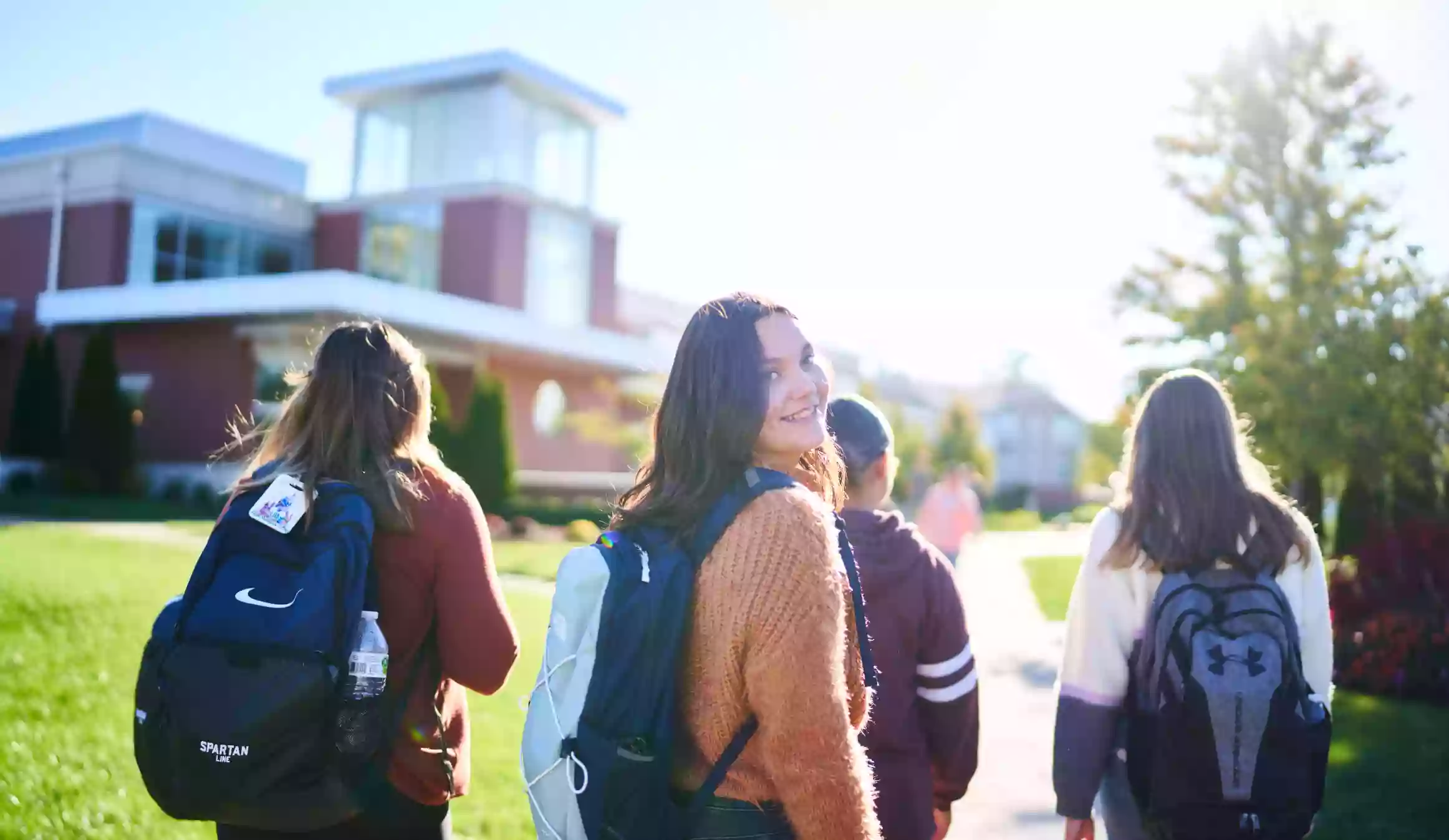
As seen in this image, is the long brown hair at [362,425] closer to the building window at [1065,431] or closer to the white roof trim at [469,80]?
the white roof trim at [469,80]

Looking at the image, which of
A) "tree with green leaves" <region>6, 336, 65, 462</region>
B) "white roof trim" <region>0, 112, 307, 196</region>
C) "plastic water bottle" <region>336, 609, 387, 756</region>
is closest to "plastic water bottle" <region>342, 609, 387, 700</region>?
"plastic water bottle" <region>336, 609, 387, 756</region>

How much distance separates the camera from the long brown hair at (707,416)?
1915 millimetres

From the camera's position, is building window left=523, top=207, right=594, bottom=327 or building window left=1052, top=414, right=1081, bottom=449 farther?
building window left=1052, top=414, right=1081, bottom=449

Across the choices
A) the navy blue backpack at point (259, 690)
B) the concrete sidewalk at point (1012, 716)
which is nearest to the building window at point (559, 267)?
the concrete sidewalk at point (1012, 716)

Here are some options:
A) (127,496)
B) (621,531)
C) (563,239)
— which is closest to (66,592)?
(621,531)

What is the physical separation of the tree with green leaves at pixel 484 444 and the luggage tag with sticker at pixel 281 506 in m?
21.6

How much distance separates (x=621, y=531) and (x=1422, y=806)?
19.4ft

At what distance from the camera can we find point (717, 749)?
1.82 m

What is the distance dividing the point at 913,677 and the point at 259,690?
5.58ft

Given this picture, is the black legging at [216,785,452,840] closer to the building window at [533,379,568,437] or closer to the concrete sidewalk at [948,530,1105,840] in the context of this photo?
the concrete sidewalk at [948,530,1105,840]

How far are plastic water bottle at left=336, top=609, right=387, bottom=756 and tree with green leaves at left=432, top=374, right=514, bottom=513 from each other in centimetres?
2165

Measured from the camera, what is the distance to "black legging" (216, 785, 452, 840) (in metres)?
2.48

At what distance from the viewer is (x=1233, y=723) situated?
2.61 metres

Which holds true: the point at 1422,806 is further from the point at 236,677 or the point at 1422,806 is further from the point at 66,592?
the point at 66,592
